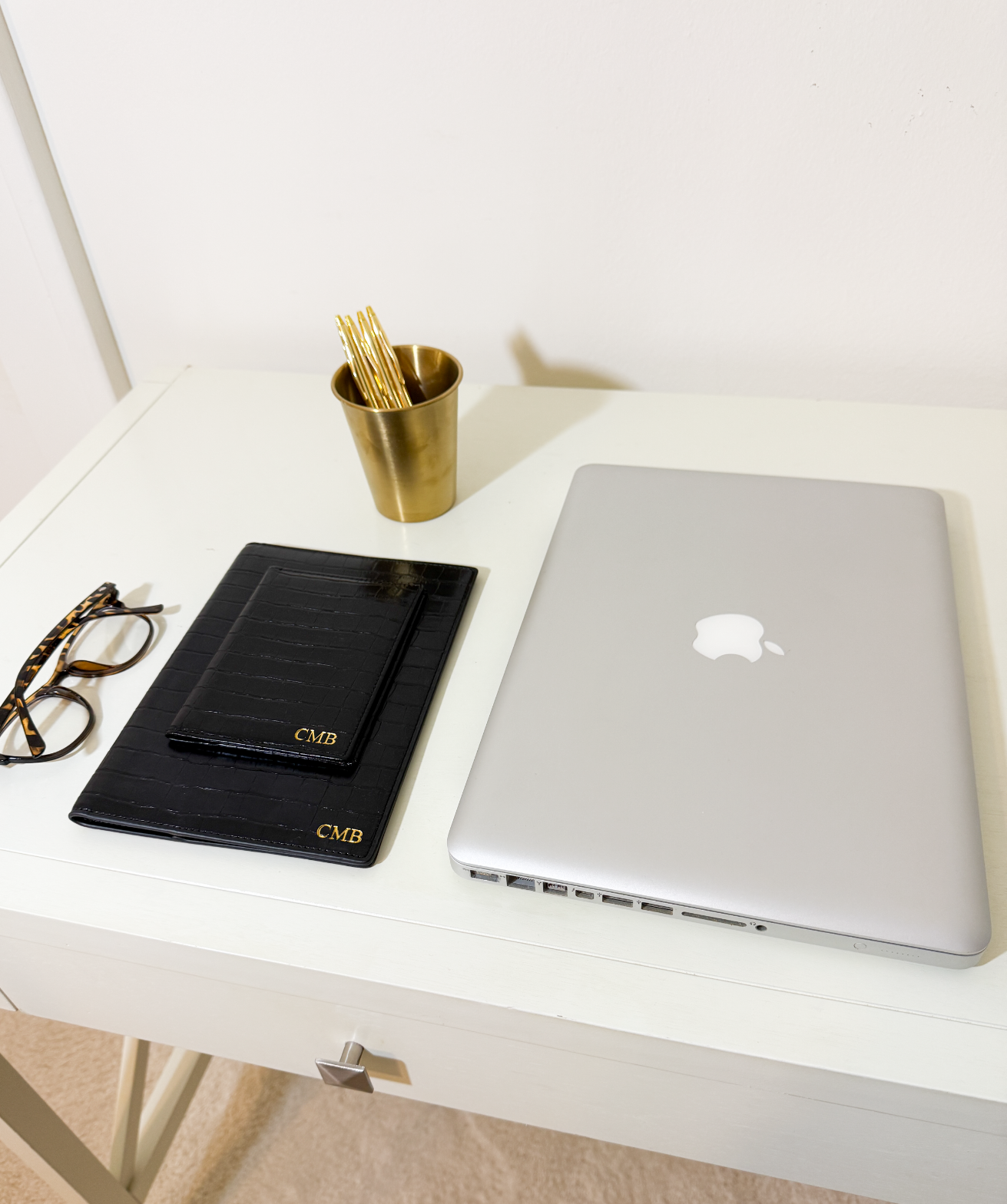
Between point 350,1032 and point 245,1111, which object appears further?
point 245,1111

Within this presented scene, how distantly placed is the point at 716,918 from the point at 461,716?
211 millimetres

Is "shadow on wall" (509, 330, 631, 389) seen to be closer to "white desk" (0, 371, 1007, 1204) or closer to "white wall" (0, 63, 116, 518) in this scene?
"white desk" (0, 371, 1007, 1204)

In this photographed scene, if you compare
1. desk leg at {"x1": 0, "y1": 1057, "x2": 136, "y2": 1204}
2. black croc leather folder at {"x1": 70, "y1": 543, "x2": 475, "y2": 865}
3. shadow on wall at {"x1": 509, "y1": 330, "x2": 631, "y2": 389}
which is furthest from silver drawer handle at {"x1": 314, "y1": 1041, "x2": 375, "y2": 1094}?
shadow on wall at {"x1": 509, "y1": 330, "x2": 631, "y2": 389}

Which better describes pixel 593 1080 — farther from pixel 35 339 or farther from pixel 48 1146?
pixel 35 339

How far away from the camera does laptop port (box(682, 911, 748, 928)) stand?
0.46m

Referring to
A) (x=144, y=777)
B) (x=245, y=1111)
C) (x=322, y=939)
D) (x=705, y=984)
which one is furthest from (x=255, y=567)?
(x=245, y=1111)

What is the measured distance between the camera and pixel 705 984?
0.45 m

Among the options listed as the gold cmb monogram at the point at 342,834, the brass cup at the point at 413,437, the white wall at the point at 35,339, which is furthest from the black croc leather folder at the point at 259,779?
the white wall at the point at 35,339

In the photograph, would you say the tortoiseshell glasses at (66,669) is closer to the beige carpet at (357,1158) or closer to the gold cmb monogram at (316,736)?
the gold cmb monogram at (316,736)

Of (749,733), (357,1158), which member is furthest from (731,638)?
(357,1158)

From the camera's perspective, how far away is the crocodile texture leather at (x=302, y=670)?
55 cm

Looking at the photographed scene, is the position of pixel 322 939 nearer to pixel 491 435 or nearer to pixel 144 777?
pixel 144 777

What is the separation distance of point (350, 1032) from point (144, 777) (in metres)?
0.21

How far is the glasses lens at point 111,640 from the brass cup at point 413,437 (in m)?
0.22
